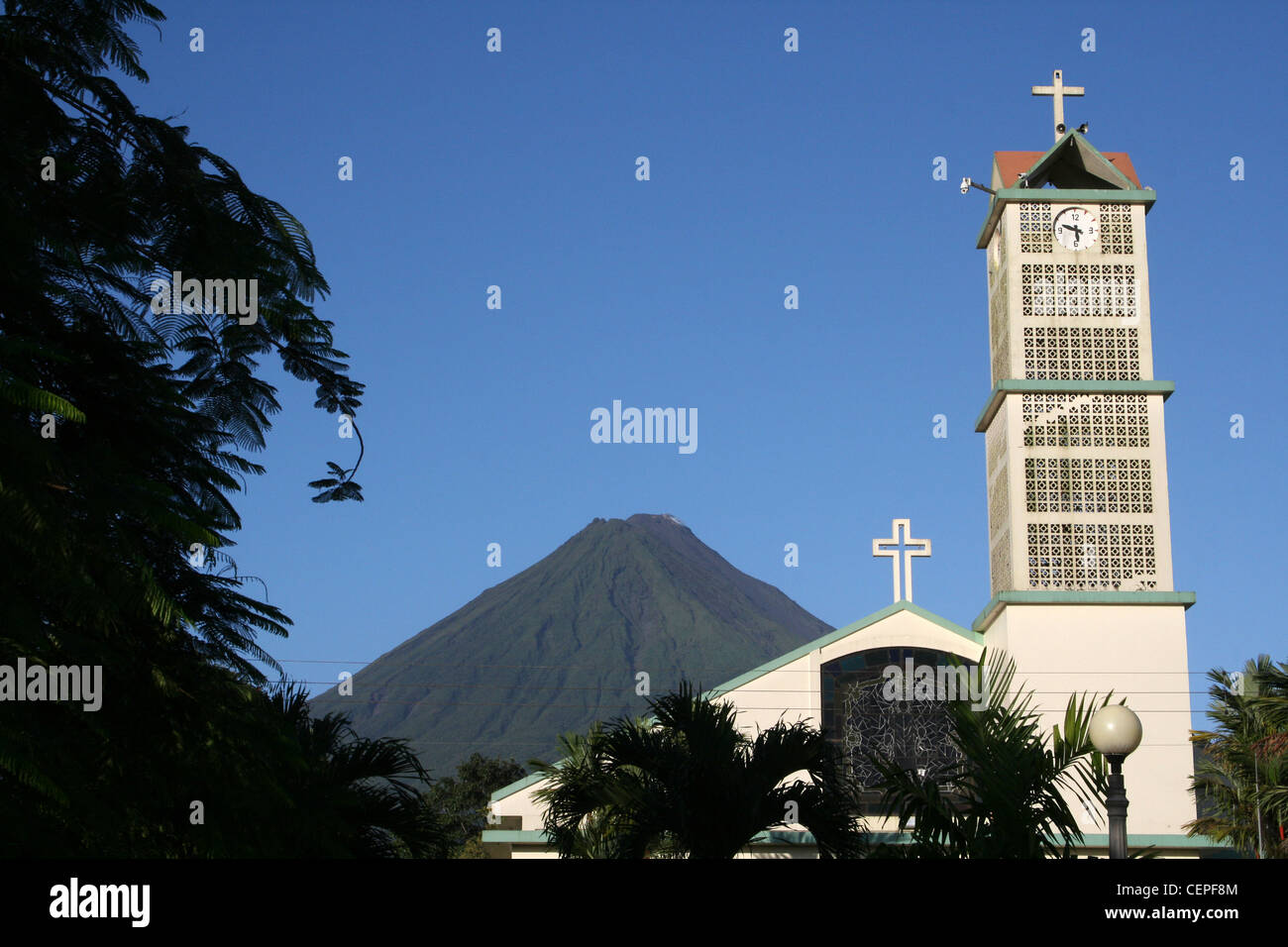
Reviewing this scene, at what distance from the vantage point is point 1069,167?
3841 cm

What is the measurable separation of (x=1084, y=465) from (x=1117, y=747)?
26.7m

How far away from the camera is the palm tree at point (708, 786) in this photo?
14570 millimetres

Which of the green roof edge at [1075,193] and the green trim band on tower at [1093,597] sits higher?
the green roof edge at [1075,193]

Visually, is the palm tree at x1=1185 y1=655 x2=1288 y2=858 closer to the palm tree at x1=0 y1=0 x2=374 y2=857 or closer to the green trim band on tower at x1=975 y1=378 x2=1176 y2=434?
the green trim band on tower at x1=975 y1=378 x2=1176 y2=434

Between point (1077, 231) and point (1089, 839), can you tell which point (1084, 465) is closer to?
point (1077, 231)

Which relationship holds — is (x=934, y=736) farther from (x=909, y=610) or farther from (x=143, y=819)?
(x=143, y=819)

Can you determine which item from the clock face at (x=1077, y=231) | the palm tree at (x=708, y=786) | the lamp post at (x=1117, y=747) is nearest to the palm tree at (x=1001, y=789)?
the lamp post at (x=1117, y=747)

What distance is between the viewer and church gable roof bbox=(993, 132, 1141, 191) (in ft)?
123

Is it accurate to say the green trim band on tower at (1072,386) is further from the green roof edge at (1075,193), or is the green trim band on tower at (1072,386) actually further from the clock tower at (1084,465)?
the green roof edge at (1075,193)

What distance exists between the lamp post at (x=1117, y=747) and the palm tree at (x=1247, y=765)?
42.2ft

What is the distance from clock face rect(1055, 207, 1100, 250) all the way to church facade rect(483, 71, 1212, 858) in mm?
37

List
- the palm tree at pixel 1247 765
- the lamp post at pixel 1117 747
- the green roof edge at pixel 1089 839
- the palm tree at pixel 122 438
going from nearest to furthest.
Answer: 1. the palm tree at pixel 122 438
2. the lamp post at pixel 1117 747
3. the palm tree at pixel 1247 765
4. the green roof edge at pixel 1089 839

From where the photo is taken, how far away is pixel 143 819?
17.4 feet
